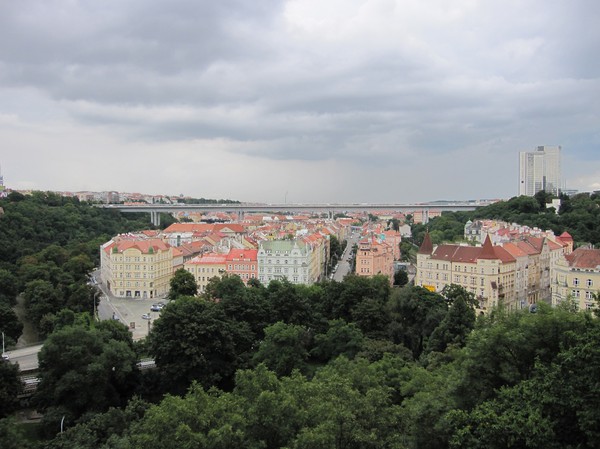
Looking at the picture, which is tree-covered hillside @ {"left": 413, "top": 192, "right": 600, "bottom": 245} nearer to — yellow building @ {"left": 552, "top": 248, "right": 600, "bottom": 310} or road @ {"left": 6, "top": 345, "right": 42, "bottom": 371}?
yellow building @ {"left": 552, "top": 248, "right": 600, "bottom": 310}

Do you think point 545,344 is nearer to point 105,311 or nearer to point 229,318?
point 229,318

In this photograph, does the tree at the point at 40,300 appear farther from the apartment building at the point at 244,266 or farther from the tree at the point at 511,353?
the tree at the point at 511,353

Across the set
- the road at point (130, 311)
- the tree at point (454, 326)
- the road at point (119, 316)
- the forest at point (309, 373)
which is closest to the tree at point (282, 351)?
the forest at point (309, 373)

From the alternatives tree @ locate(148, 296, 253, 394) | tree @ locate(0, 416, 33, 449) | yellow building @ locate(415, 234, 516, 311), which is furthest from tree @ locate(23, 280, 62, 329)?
yellow building @ locate(415, 234, 516, 311)

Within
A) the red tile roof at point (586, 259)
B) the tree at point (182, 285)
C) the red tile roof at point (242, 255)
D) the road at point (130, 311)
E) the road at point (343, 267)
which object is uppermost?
the red tile roof at point (586, 259)

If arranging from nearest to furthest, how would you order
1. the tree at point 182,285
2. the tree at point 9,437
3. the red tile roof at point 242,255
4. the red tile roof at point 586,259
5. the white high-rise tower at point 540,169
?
the tree at point 9,437, the red tile roof at point 586,259, the tree at point 182,285, the red tile roof at point 242,255, the white high-rise tower at point 540,169

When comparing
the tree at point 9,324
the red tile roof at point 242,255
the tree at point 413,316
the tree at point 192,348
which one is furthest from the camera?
the red tile roof at point 242,255

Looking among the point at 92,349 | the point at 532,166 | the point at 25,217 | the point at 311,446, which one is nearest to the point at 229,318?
the point at 92,349
